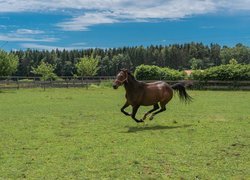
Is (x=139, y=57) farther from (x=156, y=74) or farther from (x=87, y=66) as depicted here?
(x=156, y=74)

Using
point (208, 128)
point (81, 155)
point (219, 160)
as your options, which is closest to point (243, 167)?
point (219, 160)

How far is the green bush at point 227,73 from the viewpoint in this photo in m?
42.3

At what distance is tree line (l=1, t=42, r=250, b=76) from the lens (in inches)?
5709

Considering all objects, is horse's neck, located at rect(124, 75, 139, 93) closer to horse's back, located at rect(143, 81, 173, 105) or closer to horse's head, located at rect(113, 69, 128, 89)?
horse's head, located at rect(113, 69, 128, 89)

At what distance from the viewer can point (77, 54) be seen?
163 metres

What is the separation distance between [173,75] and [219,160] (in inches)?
1665

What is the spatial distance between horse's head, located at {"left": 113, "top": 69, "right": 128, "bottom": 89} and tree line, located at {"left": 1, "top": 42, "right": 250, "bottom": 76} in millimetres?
127072

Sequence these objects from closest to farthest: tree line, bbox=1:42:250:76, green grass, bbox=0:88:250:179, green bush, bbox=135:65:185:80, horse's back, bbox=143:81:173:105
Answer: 1. green grass, bbox=0:88:250:179
2. horse's back, bbox=143:81:173:105
3. green bush, bbox=135:65:185:80
4. tree line, bbox=1:42:250:76

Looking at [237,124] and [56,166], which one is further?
[237,124]

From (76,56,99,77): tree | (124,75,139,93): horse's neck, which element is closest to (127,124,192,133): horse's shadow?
(124,75,139,93): horse's neck

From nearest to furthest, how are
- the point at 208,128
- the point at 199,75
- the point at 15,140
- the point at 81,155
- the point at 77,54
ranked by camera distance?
the point at 81,155 < the point at 15,140 < the point at 208,128 < the point at 199,75 < the point at 77,54

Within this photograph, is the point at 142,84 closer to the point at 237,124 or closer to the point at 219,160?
the point at 237,124

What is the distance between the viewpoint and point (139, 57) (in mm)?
151875

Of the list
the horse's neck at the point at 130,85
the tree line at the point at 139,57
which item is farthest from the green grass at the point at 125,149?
the tree line at the point at 139,57
